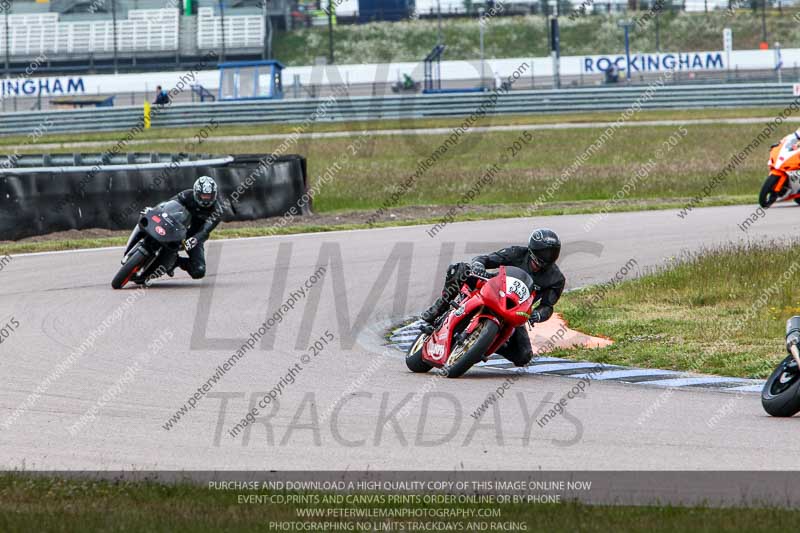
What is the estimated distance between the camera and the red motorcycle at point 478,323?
9.73 m

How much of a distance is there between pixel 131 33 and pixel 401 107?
33386 mm

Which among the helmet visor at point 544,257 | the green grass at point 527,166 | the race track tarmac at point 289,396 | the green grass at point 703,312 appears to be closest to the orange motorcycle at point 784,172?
the green grass at point 527,166

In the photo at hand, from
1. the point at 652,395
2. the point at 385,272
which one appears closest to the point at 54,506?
the point at 652,395

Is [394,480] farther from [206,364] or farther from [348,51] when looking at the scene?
[348,51]

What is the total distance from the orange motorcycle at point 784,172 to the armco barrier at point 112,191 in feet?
27.4

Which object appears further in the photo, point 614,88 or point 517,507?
point 614,88

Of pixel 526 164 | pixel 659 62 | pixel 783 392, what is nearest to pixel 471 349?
pixel 783 392

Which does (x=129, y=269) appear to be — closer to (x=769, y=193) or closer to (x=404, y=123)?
(x=769, y=193)

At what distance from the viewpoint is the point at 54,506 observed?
19.6ft

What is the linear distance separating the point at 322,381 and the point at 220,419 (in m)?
1.58

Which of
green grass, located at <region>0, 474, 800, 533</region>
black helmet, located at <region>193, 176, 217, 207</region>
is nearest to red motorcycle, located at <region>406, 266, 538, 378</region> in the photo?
green grass, located at <region>0, 474, 800, 533</region>

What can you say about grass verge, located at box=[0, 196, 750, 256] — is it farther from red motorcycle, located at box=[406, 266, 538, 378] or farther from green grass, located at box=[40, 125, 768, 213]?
red motorcycle, located at box=[406, 266, 538, 378]

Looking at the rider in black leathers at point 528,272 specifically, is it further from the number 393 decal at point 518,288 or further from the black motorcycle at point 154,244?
the black motorcycle at point 154,244

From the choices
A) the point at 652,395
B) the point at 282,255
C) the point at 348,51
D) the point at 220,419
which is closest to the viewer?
the point at 220,419
